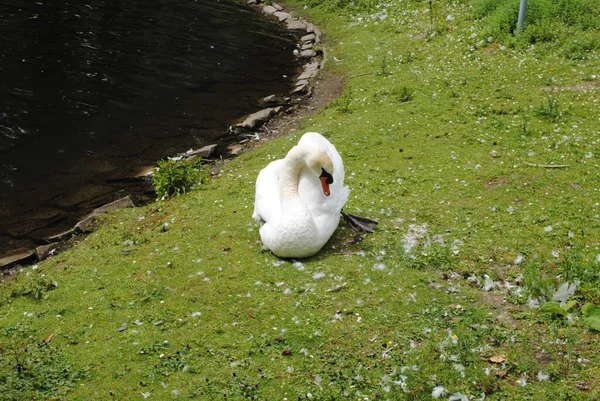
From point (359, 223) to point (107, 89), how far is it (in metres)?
12.6

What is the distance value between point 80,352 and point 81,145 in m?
9.59

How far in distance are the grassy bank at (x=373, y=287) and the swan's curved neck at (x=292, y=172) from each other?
1049mm

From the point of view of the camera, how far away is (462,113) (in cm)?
1455

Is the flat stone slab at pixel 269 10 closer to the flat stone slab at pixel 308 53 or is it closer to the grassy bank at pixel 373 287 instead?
the flat stone slab at pixel 308 53

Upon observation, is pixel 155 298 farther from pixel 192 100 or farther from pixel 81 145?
pixel 192 100

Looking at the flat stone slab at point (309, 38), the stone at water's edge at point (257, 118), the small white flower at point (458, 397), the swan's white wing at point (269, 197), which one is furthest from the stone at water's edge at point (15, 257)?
the flat stone slab at point (309, 38)

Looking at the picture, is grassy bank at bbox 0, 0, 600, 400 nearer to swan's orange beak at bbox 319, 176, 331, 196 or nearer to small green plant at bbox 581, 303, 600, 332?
small green plant at bbox 581, 303, 600, 332

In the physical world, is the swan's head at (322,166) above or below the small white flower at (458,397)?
above

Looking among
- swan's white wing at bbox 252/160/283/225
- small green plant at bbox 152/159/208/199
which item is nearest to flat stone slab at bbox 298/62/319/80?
small green plant at bbox 152/159/208/199

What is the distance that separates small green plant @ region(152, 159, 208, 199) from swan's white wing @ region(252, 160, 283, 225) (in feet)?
11.3

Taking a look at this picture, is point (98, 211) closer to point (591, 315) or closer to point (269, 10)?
point (591, 315)

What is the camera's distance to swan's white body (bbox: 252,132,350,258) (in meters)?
8.86

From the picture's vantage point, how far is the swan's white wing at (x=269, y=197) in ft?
30.7

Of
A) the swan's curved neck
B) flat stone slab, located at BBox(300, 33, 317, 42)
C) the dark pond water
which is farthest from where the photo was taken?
flat stone slab, located at BBox(300, 33, 317, 42)
